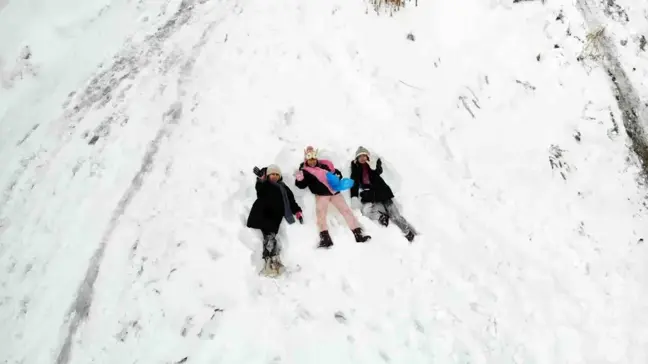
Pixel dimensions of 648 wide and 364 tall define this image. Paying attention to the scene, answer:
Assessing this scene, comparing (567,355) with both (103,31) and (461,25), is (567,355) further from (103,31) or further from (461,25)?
(103,31)

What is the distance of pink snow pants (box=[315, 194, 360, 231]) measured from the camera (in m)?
6.61

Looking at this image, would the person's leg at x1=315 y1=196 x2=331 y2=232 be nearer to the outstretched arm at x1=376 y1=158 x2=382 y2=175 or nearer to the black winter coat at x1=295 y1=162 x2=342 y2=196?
the black winter coat at x1=295 y1=162 x2=342 y2=196

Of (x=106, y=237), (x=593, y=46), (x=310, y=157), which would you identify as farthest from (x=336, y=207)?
(x=593, y=46)

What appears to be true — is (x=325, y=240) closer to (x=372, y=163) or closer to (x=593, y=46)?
(x=372, y=163)

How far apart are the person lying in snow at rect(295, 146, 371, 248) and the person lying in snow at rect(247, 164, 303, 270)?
27cm

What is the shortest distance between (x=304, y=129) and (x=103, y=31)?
525 cm

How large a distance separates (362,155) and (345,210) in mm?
814

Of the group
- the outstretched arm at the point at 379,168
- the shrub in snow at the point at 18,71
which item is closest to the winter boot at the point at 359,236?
the outstretched arm at the point at 379,168

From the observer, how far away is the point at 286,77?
8.25m

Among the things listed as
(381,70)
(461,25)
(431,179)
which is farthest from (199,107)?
(461,25)

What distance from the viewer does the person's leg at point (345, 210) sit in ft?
21.6

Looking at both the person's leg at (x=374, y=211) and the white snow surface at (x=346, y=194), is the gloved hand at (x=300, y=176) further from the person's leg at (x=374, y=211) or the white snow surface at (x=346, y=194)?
the person's leg at (x=374, y=211)

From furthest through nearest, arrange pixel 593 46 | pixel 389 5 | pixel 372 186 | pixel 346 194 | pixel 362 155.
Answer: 1. pixel 389 5
2. pixel 593 46
3. pixel 346 194
4. pixel 362 155
5. pixel 372 186

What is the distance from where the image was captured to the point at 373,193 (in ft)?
22.2
